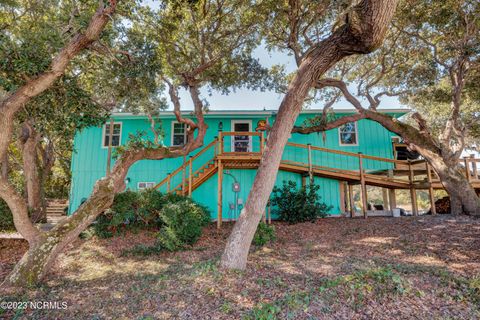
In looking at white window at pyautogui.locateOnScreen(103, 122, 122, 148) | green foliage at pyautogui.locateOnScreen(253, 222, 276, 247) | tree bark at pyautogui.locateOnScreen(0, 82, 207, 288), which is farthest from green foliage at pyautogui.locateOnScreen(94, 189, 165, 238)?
white window at pyautogui.locateOnScreen(103, 122, 122, 148)

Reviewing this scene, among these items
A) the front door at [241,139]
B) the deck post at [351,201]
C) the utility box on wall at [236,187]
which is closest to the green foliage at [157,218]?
the utility box on wall at [236,187]

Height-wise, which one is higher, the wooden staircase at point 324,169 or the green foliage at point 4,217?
the wooden staircase at point 324,169

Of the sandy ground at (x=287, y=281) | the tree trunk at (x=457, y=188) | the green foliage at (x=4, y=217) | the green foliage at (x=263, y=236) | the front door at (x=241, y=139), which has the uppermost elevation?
the front door at (x=241, y=139)

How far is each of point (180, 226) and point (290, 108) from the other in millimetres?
4332

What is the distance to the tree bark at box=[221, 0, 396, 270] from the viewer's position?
462cm

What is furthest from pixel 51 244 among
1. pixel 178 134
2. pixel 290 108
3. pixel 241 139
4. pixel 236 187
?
pixel 241 139

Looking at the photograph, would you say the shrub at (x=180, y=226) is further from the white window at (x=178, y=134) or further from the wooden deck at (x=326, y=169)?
the white window at (x=178, y=134)

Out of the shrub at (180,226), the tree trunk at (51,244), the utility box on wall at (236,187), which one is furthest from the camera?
the utility box on wall at (236,187)

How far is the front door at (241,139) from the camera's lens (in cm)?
1244

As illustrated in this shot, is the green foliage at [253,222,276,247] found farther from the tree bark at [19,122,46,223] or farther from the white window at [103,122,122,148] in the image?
the tree bark at [19,122,46,223]

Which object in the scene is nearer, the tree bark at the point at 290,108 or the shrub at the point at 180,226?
the tree bark at the point at 290,108

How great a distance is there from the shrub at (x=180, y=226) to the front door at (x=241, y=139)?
5.53 metres

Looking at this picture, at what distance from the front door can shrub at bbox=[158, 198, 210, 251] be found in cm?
553

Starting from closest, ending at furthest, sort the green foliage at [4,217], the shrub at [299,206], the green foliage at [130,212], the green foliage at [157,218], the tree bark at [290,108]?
the tree bark at [290,108] → the green foliage at [157,218] → the green foliage at [130,212] → the green foliage at [4,217] → the shrub at [299,206]
